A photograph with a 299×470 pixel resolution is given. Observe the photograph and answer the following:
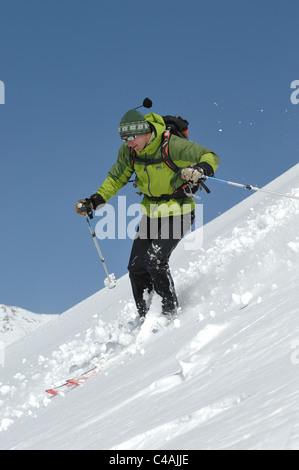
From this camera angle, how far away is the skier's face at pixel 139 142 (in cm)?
613

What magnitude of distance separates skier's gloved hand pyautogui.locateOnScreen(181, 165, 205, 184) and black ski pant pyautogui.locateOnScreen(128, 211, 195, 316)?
2.55 ft

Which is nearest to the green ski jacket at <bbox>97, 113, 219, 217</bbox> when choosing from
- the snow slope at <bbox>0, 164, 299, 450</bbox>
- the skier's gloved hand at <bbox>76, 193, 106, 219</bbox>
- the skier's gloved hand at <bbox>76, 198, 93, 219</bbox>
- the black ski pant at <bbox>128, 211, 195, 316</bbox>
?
the black ski pant at <bbox>128, 211, 195, 316</bbox>

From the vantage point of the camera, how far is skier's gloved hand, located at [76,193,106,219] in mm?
6859

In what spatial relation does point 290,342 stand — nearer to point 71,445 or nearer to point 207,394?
point 207,394

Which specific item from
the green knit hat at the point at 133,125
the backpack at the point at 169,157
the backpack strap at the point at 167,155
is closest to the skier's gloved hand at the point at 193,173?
the backpack at the point at 169,157

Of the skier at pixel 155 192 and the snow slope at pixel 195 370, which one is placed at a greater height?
the skier at pixel 155 192

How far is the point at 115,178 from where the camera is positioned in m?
6.86

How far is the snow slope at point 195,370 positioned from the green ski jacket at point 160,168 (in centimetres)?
115

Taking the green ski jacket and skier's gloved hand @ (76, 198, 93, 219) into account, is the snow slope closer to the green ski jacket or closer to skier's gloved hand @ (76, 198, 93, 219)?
the green ski jacket

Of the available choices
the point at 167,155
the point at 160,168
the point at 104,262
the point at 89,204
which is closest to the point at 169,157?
the point at 167,155

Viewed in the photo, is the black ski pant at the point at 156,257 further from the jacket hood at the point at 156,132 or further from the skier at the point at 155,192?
the jacket hood at the point at 156,132

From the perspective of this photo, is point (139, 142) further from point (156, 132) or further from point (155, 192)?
point (155, 192)

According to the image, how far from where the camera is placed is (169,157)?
6164mm
